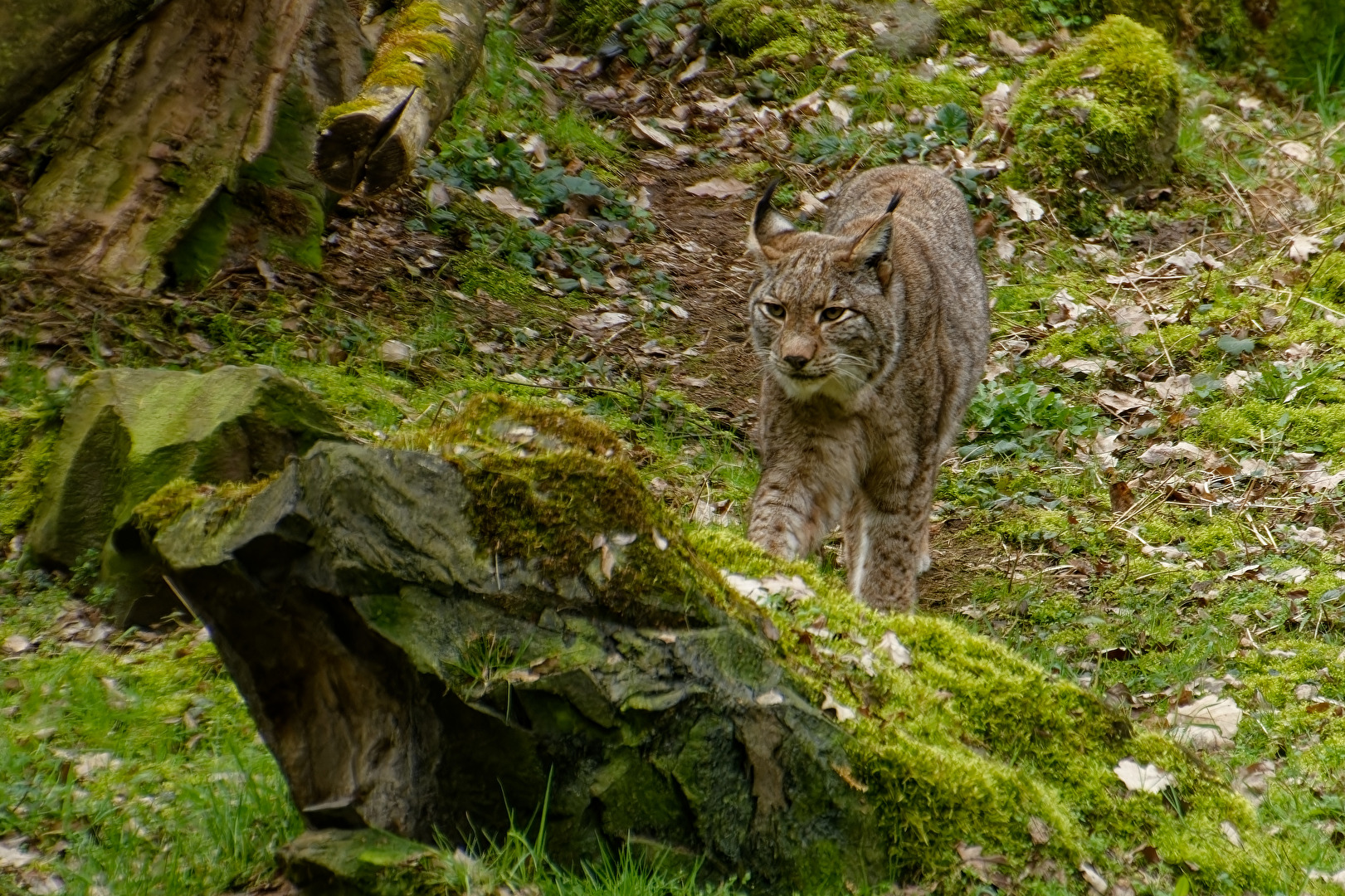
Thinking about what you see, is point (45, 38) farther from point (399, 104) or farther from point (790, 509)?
point (790, 509)

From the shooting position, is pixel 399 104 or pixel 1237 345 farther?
pixel 1237 345

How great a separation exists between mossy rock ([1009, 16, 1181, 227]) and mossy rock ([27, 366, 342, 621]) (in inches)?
269

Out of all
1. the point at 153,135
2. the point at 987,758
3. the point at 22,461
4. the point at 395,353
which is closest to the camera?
the point at 987,758

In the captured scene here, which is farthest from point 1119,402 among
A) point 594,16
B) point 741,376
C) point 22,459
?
point 594,16

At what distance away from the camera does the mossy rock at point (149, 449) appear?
16.5ft

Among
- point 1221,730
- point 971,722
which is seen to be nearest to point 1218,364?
point 1221,730

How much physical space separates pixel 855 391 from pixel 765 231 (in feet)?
2.93

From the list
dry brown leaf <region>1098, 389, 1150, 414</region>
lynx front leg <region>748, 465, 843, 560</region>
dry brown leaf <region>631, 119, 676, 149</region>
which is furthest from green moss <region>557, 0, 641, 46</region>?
lynx front leg <region>748, 465, 843, 560</region>

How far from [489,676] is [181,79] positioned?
5113mm

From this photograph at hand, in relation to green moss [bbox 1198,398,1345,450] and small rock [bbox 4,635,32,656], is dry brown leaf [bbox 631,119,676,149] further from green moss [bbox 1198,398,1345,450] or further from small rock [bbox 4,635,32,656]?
small rock [bbox 4,635,32,656]

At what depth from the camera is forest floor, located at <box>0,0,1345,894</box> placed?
162 inches

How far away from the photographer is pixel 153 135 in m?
6.92

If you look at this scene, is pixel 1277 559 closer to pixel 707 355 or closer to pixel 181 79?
pixel 707 355

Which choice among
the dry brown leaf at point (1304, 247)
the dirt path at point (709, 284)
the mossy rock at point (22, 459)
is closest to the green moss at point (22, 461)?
the mossy rock at point (22, 459)
